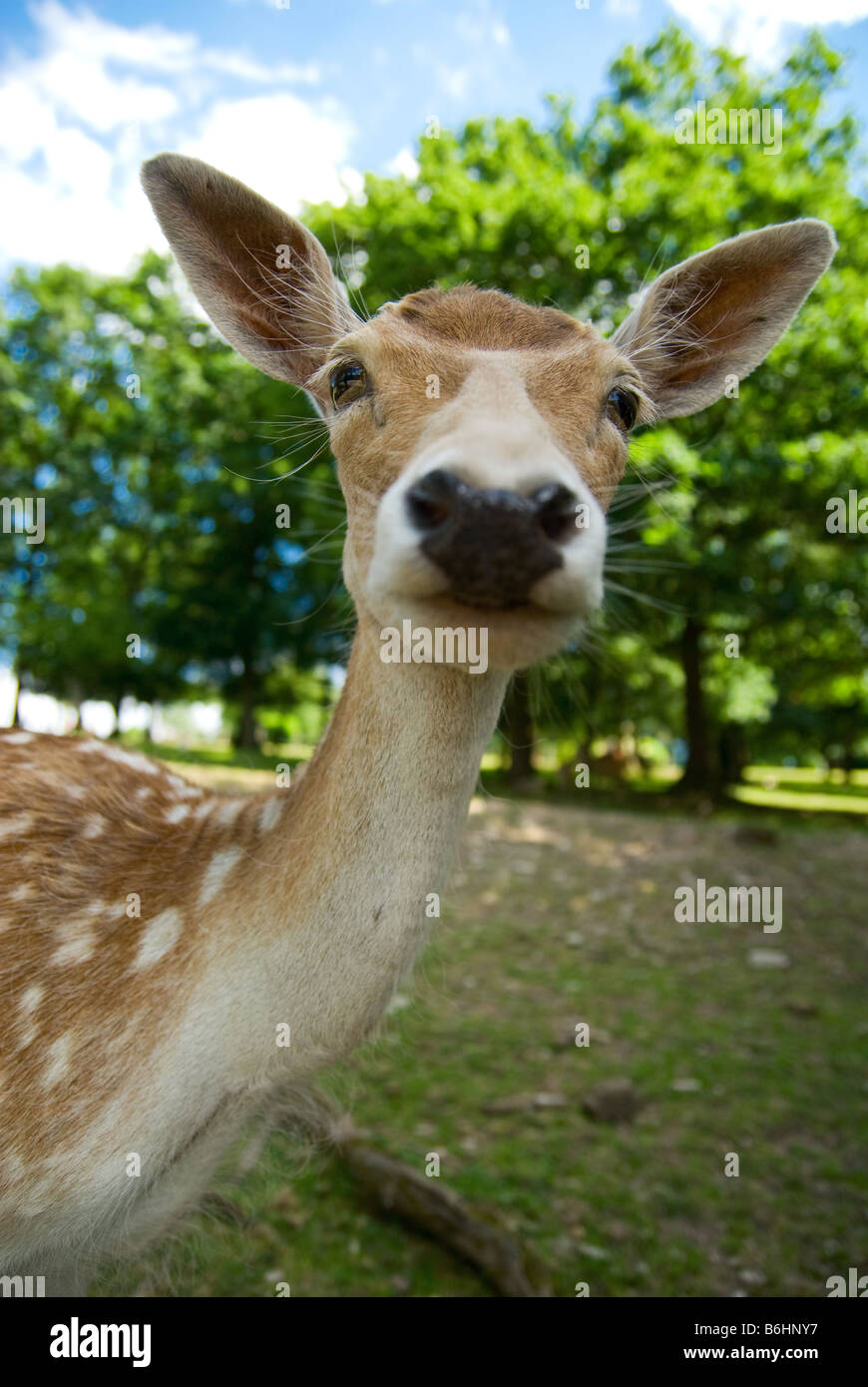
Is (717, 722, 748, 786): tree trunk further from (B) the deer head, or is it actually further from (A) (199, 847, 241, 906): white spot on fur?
(A) (199, 847, 241, 906): white spot on fur

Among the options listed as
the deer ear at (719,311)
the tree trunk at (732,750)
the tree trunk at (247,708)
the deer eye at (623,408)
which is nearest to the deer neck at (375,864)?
the deer eye at (623,408)

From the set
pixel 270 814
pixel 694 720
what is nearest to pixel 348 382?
pixel 270 814

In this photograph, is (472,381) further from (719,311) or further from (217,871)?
(217,871)

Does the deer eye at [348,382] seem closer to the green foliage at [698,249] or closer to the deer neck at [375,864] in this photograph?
the deer neck at [375,864]

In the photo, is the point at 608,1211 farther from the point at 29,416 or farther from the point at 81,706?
the point at 29,416

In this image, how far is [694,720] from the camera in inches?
697

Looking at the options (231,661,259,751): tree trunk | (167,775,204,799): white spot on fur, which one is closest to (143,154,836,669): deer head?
(167,775,204,799): white spot on fur

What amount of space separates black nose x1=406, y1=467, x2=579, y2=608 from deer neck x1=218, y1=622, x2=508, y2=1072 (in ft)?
1.36

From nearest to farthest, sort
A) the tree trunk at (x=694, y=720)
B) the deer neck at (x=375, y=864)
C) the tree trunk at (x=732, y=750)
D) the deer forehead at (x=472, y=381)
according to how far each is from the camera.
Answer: the deer forehead at (x=472, y=381) → the deer neck at (x=375, y=864) → the tree trunk at (x=694, y=720) → the tree trunk at (x=732, y=750)

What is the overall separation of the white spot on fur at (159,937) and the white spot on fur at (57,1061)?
0.71 feet

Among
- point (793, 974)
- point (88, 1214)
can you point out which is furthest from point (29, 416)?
point (88, 1214)

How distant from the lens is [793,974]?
6809 millimetres

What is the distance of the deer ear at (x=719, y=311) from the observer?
7.93 feet

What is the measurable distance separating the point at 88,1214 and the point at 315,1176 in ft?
7.99
